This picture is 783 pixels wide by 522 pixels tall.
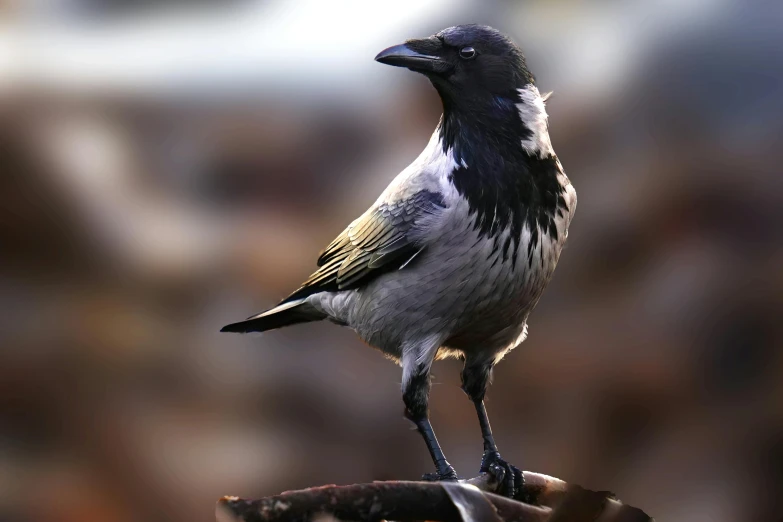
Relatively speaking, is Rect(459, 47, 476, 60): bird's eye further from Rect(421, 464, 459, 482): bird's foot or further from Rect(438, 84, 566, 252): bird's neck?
Rect(421, 464, 459, 482): bird's foot

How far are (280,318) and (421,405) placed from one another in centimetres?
40

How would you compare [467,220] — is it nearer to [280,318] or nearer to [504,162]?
[504,162]

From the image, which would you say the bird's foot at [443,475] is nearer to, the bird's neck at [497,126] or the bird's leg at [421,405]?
the bird's leg at [421,405]

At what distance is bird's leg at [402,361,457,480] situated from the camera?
150 centimetres

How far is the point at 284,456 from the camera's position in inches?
84.5

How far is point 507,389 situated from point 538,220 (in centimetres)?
93

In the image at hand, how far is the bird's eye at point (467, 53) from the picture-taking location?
143 centimetres

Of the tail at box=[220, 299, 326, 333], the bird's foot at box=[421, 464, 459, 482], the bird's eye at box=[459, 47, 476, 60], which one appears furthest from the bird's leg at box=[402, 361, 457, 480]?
the bird's eye at box=[459, 47, 476, 60]

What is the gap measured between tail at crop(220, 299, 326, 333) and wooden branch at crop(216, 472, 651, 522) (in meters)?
0.57

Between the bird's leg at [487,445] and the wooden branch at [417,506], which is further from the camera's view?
the bird's leg at [487,445]

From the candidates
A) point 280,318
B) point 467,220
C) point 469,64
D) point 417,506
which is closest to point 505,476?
point 417,506

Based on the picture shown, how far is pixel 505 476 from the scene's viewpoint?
1.51 metres

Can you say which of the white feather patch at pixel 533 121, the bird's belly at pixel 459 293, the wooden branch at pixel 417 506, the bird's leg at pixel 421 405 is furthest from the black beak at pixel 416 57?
the wooden branch at pixel 417 506

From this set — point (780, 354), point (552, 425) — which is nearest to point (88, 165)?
point (552, 425)
